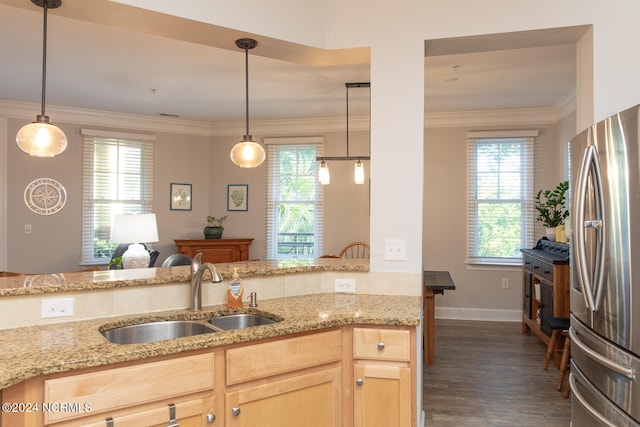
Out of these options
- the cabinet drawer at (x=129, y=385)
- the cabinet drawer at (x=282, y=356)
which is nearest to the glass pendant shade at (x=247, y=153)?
the cabinet drawer at (x=282, y=356)

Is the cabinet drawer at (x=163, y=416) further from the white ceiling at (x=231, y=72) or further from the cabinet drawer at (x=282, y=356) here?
the white ceiling at (x=231, y=72)

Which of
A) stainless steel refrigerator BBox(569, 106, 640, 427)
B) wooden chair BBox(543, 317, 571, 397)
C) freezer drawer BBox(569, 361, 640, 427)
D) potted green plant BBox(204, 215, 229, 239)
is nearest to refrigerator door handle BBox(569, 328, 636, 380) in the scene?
stainless steel refrigerator BBox(569, 106, 640, 427)

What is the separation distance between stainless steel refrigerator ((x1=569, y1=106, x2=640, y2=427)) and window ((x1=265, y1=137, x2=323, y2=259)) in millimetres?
4239

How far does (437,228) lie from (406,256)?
337 cm

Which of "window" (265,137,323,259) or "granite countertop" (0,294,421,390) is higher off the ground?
"window" (265,137,323,259)

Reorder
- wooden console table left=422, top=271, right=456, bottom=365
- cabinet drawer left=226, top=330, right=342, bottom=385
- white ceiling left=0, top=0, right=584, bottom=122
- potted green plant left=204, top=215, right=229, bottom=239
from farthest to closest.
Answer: potted green plant left=204, top=215, right=229, bottom=239 < wooden console table left=422, top=271, right=456, bottom=365 < white ceiling left=0, top=0, right=584, bottom=122 < cabinet drawer left=226, top=330, right=342, bottom=385

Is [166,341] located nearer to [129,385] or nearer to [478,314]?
[129,385]

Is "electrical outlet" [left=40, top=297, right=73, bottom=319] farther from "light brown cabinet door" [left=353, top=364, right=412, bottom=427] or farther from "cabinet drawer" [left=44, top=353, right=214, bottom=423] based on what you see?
"light brown cabinet door" [left=353, top=364, right=412, bottom=427]

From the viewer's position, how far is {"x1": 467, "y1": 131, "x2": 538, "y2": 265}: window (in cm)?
547

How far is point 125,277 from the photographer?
209cm

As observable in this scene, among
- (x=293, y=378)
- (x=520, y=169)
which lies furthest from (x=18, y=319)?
(x=520, y=169)

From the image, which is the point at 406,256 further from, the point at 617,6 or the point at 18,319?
the point at 18,319

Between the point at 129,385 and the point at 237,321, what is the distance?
70cm

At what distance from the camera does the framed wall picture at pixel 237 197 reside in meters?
6.27
